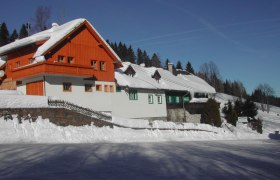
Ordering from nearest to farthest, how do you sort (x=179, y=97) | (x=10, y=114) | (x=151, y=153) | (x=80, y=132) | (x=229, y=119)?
(x=151, y=153), (x=10, y=114), (x=80, y=132), (x=229, y=119), (x=179, y=97)

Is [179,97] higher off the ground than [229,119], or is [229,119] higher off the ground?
[179,97]

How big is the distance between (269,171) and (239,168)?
1.00 m

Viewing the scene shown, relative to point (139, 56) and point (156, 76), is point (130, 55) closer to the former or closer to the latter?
point (139, 56)

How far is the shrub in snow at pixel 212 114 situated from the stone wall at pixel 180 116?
2.59 metres

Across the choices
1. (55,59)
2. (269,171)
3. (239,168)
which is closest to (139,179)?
(239,168)

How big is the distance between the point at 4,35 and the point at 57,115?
6341 cm

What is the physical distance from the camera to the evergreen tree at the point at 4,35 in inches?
2965

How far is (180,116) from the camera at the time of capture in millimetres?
44375

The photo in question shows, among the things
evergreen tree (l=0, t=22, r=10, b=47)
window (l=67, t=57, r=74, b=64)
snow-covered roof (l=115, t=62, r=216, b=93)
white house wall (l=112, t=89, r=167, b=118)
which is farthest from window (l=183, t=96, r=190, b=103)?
evergreen tree (l=0, t=22, r=10, b=47)

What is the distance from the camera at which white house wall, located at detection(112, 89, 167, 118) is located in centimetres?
3463

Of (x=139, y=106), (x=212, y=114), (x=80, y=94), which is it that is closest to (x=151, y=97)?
(x=139, y=106)

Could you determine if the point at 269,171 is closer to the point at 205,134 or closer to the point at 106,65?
the point at 205,134

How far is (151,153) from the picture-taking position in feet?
49.3

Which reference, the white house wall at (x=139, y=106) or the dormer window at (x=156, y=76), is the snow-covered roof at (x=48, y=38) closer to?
the white house wall at (x=139, y=106)
